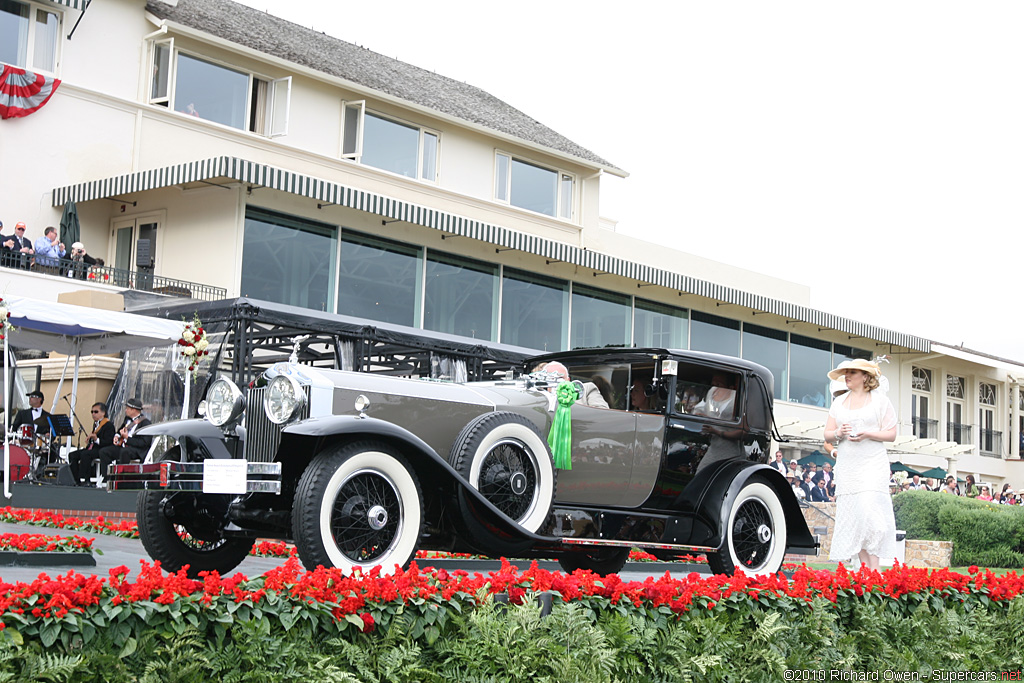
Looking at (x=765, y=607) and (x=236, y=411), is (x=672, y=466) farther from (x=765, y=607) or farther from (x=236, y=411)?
(x=236, y=411)

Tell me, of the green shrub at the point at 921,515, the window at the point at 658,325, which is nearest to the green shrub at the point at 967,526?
the green shrub at the point at 921,515

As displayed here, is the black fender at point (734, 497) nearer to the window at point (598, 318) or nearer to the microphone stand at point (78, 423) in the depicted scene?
the microphone stand at point (78, 423)

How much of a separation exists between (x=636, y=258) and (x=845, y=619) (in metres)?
23.6

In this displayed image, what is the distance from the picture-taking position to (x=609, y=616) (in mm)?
5434

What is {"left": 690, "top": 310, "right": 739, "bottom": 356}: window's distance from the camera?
94.0ft

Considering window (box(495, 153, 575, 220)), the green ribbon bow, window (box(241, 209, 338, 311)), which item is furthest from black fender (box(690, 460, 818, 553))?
window (box(495, 153, 575, 220))

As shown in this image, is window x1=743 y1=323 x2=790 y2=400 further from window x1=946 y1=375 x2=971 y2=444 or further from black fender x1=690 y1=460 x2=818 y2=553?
black fender x1=690 y1=460 x2=818 y2=553

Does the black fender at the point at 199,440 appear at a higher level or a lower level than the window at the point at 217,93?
lower

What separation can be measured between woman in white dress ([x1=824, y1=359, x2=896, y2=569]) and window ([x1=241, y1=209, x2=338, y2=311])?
1357cm

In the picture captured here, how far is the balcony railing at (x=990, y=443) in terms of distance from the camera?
40.2 metres

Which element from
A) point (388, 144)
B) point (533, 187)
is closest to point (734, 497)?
point (388, 144)

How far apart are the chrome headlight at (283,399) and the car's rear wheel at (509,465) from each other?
42.7 inches

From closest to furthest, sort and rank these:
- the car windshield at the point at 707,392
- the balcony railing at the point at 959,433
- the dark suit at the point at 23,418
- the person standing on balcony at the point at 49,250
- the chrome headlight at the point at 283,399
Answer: the chrome headlight at the point at 283,399 → the car windshield at the point at 707,392 → the dark suit at the point at 23,418 → the person standing on balcony at the point at 49,250 → the balcony railing at the point at 959,433

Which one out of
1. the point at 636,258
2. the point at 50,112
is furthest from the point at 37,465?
the point at 636,258
